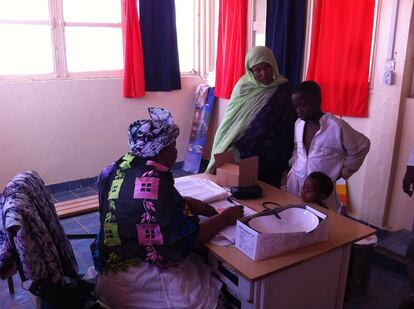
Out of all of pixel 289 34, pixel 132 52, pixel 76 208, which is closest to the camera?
pixel 76 208

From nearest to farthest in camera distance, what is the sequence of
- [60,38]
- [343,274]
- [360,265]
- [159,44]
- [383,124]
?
1. [343,274]
2. [360,265]
3. [383,124]
4. [60,38]
5. [159,44]

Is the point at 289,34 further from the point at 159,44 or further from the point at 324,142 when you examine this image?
the point at 324,142

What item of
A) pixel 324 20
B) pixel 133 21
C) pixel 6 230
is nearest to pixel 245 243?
pixel 6 230

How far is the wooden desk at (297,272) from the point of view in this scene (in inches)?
53.2

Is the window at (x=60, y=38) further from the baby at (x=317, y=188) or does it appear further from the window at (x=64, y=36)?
the baby at (x=317, y=188)

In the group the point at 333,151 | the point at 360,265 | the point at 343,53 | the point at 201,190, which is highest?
the point at 343,53

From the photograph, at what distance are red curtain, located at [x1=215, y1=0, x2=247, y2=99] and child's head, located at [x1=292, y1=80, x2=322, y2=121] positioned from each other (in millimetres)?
2230

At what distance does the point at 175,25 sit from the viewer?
439 cm

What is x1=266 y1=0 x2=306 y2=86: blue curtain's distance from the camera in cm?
341

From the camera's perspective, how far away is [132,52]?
415 centimetres

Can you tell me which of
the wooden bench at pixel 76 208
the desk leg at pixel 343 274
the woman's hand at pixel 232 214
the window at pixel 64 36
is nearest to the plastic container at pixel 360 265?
the desk leg at pixel 343 274

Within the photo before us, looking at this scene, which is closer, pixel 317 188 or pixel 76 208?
pixel 317 188

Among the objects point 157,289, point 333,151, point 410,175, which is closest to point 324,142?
point 333,151

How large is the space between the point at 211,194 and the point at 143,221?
1.94 ft
